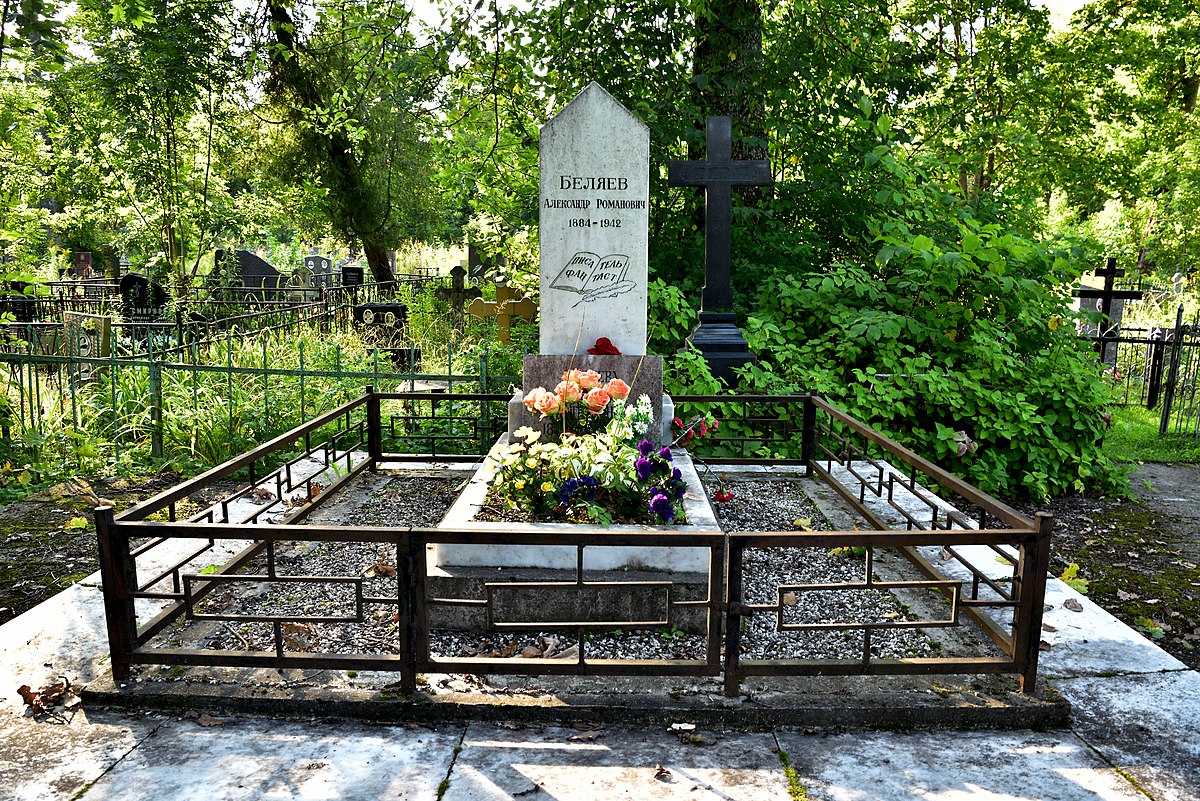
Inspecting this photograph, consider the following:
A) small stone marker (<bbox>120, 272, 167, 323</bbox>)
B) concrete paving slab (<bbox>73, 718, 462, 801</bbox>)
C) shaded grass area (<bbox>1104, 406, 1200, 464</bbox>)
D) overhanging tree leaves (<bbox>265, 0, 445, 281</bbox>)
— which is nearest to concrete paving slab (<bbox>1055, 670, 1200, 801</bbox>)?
concrete paving slab (<bbox>73, 718, 462, 801</bbox>)

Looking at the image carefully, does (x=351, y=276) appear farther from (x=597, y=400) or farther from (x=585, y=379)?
(x=597, y=400)

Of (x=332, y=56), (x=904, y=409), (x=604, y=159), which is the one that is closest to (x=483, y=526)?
(x=604, y=159)

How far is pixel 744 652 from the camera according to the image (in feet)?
13.0

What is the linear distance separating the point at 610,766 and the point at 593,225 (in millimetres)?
3892

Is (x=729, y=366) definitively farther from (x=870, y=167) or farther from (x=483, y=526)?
(x=483, y=526)

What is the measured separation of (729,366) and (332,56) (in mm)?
9768

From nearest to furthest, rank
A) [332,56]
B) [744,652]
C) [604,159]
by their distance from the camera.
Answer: [744,652]
[604,159]
[332,56]

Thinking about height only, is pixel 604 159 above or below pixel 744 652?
above

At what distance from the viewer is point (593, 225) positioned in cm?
598

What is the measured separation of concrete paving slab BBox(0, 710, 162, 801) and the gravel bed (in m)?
0.62

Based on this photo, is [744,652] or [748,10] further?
[748,10]

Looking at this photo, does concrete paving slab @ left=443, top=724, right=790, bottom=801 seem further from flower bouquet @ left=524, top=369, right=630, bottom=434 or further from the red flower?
the red flower

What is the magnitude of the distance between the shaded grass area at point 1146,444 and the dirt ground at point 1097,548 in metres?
1.32

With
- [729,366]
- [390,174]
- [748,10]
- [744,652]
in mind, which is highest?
[748,10]
